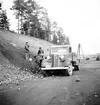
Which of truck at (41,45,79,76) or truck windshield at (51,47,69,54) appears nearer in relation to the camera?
truck at (41,45,79,76)

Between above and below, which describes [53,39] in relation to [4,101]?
above

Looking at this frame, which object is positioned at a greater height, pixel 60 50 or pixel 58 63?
pixel 60 50

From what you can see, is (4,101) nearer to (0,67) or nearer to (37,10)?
(0,67)

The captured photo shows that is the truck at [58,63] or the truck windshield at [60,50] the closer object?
the truck at [58,63]

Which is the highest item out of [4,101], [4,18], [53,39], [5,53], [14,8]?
[14,8]

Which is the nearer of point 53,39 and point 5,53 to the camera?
point 5,53

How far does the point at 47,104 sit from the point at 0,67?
28.1 feet

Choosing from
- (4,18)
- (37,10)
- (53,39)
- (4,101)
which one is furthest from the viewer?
(53,39)

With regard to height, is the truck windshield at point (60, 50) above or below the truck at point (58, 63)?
above

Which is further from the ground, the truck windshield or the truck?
the truck windshield

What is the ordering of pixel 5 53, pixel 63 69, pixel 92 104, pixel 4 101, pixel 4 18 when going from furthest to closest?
1. pixel 4 18
2. pixel 5 53
3. pixel 63 69
4. pixel 4 101
5. pixel 92 104

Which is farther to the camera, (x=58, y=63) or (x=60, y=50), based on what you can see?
(x=60, y=50)

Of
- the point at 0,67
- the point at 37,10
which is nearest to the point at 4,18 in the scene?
the point at 37,10

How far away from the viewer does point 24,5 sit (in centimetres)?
4303
